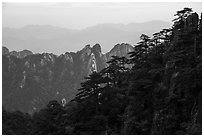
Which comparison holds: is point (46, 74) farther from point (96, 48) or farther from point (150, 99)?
point (150, 99)

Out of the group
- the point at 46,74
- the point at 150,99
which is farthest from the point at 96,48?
the point at 150,99

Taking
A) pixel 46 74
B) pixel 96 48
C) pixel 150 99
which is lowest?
pixel 150 99

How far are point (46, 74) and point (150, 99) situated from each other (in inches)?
3074

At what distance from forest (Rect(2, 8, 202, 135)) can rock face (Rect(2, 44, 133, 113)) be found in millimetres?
62032

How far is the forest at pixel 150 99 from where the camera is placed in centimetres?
1058

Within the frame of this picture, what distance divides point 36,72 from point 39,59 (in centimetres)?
408

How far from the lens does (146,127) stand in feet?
38.0

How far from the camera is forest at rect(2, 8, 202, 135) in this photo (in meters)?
10.6

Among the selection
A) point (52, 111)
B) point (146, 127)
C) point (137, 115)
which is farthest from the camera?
point (52, 111)

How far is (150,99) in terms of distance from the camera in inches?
488

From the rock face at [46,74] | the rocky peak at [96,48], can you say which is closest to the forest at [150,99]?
the rock face at [46,74]

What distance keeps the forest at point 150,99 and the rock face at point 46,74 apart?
2442 inches

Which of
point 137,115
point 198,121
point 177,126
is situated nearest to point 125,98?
point 137,115

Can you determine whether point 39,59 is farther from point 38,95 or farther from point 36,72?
point 38,95
